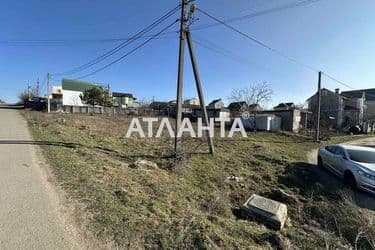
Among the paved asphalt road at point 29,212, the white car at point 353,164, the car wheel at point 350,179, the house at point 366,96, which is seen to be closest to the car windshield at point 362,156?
the white car at point 353,164

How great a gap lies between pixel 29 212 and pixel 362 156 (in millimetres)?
10531

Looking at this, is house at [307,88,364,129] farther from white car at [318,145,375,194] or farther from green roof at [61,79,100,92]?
green roof at [61,79,100,92]

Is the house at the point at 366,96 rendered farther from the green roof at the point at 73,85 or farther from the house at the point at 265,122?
the green roof at the point at 73,85

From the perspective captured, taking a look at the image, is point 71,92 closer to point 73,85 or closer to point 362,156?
point 73,85

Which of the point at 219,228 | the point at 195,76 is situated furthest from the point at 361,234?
the point at 195,76

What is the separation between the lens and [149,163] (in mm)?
8453

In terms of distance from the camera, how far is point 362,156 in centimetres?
890

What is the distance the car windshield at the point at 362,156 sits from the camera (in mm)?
8629

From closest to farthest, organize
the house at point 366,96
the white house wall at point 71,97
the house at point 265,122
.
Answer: the house at point 265,122 < the house at point 366,96 < the white house wall at point 71,97

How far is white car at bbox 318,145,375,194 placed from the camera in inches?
304

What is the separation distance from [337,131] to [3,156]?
37306 mm

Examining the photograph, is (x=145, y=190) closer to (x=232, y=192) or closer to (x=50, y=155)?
(x=232, y=192)

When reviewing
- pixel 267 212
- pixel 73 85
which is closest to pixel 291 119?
pixel 267 212

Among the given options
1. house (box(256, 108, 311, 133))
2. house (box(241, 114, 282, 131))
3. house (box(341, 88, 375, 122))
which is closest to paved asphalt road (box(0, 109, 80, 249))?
house (box(241, 114, 282, 131))
